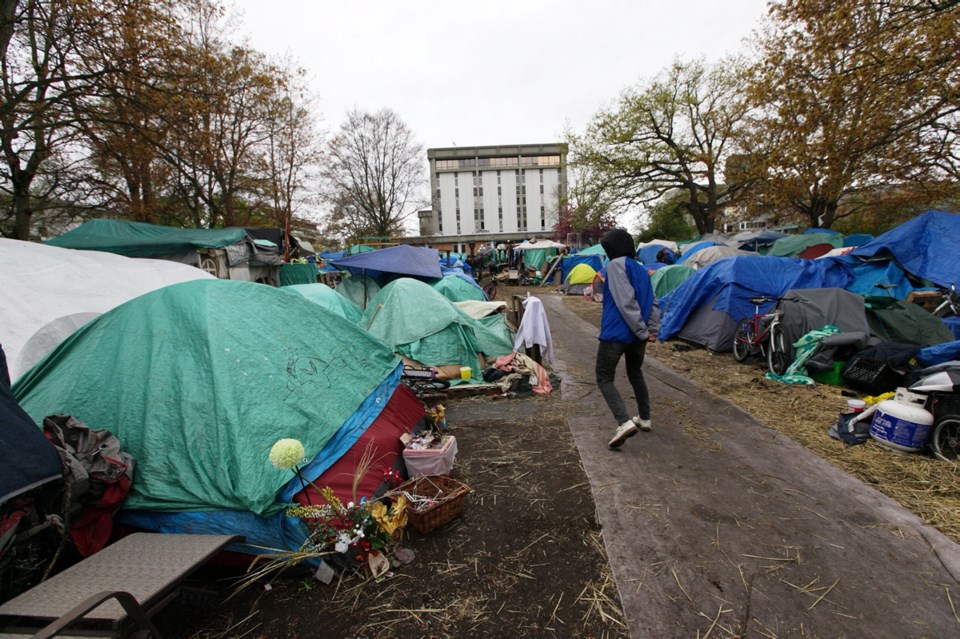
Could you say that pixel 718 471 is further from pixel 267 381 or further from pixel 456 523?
pixel 267 381

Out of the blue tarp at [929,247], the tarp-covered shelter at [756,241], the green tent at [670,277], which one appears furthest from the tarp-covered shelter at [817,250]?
the blue tarp at [929,247]

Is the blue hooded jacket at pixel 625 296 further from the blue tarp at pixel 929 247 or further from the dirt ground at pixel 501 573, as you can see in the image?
the blue tarp at pixel 929 247

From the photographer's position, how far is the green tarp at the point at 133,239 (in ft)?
26.6

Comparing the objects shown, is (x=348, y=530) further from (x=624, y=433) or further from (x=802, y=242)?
(x=802, y=242)

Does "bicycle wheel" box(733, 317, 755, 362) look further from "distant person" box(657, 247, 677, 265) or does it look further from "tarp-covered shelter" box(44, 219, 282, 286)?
"distant person" box(657, 247, 677, 265)

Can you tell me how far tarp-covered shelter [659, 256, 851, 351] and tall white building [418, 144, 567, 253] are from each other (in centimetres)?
4960

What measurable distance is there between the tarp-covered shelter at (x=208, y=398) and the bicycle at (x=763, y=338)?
6.11m

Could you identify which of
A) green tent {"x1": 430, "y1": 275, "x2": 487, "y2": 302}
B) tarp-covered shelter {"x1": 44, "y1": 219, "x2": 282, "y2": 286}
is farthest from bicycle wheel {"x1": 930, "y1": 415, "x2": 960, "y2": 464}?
tarp-covered shelter {"x1": 44, "y1": 219, "x2": 282, "y2": 286}

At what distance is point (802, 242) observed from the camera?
1375cm

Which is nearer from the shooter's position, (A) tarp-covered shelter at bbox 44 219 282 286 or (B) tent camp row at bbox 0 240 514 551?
(B) tent camp row at bbox 0 240 514 551

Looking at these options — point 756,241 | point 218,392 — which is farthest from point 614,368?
point 756,241

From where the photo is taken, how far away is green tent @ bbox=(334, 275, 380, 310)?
1131cm

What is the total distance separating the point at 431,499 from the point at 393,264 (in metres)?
8.70

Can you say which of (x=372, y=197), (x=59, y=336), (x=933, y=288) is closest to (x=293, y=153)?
(x=372, y=197)
